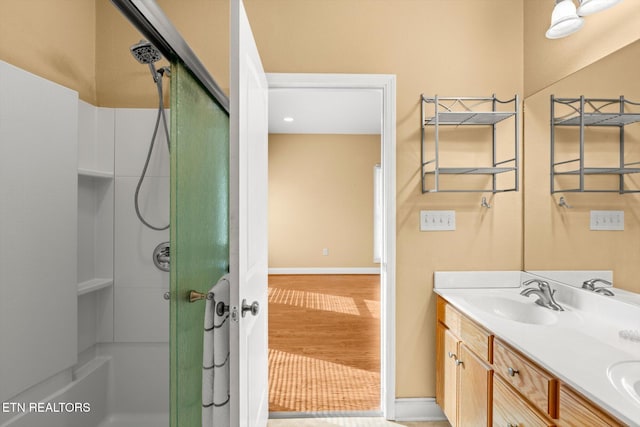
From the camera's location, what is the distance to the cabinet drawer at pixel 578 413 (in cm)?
79

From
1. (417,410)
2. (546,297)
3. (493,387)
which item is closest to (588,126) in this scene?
(546,297)

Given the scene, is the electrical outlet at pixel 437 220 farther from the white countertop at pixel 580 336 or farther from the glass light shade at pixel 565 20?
the glass light shade at pixel 565 20

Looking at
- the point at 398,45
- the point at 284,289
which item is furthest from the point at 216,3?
the point at 284,289

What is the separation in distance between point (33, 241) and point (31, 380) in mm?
615

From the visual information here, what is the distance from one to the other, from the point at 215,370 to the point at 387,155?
1.43m

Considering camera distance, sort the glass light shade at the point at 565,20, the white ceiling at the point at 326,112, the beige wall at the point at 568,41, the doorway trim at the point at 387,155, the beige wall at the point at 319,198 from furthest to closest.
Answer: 1. the beige wall at the point at 319,198
2. the white ceiling at the point at 326,112
3. the doorway trim at the point at 387,155
4. the glass light shade at the point at 565,20
5. the beige wall at the point at 568,41

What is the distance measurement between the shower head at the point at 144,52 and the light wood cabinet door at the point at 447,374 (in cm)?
202

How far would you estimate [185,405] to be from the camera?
1267mm

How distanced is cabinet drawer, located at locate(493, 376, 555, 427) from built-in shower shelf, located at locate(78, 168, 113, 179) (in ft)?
6.94

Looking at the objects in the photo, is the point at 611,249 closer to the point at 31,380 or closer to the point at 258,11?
the point at 258,11

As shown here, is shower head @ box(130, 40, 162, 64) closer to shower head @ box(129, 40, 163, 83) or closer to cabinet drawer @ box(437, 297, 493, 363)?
shower head @ box(129, 40, 163, 83)

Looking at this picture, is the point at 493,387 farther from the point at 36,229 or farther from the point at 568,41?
the point at 36,229

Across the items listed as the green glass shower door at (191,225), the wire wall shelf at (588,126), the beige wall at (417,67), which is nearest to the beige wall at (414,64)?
the beige wall at (417,67)

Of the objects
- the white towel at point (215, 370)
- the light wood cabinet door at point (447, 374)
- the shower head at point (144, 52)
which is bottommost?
the light wood cabinet door at point (447, 374)
